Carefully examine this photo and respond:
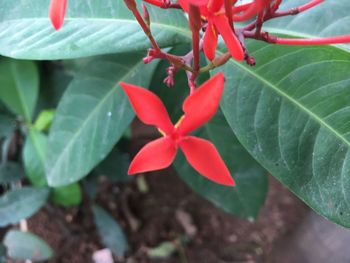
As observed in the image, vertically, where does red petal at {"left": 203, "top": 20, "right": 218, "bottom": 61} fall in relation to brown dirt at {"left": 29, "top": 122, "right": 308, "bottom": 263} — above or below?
above

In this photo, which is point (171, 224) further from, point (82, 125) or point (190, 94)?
point (190, 94)

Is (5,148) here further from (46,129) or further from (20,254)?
(20,254)

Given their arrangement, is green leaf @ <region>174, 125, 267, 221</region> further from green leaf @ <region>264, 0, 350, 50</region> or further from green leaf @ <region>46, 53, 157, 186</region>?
green leaf @ <region>264, 0, 350, 50</region>

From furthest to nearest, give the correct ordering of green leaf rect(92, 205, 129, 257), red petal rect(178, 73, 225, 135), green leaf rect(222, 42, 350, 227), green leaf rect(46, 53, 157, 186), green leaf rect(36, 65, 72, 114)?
green leaf rect(92, 205, 129, 257) → green leaf rect(36, 65, 72, 114) → green leaf rect(46, 53, 157, 186) → green leaf rect(222, 42, 350, 227) → red petal rect(178, 73, 225, 135)

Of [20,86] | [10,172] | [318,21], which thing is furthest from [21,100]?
[318,21]

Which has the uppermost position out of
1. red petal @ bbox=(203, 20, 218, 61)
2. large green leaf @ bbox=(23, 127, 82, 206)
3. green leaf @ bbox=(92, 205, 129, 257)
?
red petal @ bbox=(203, 20, 218, 61)

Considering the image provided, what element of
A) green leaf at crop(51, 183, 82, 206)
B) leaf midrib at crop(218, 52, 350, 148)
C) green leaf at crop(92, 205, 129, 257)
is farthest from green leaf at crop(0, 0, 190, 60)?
green leaf at crop(92, 205, 129, 257)

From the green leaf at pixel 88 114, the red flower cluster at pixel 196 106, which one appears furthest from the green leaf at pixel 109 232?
the red flower cluster at pixel 196 106

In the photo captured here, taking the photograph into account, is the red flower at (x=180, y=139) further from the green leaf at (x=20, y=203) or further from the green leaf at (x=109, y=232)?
the green leaf at (x=109, y=232)
